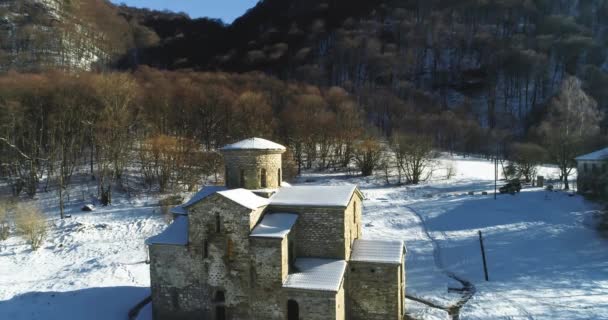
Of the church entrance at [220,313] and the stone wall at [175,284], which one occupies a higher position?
the stone wall at [175,284]

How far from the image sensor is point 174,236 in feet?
48.8

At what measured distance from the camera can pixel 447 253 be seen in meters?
21.9

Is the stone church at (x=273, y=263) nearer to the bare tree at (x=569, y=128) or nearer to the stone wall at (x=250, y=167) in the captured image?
the stone wall at (x=250, y=167)

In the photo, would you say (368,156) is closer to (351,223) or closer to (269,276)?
(351,223)

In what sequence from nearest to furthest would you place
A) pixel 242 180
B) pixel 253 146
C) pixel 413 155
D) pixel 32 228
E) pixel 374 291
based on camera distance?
pixel 374 291
pixel 253 146
pixel 242 180
pixel 32 228
pixel 413 155

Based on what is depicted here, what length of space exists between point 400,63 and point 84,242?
62.5m

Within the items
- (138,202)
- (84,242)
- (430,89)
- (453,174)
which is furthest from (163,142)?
(430,89)

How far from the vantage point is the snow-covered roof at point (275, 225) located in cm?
1336

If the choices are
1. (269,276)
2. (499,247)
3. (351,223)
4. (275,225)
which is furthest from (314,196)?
(499,247)

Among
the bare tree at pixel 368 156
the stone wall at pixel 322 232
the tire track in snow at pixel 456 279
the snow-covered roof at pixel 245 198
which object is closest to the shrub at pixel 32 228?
the snow-covered roof at pixel 245 198

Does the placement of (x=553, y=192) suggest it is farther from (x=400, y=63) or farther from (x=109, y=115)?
(x=400, y=63)

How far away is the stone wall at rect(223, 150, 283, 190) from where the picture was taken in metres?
15.9

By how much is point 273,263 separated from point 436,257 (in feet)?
38.7

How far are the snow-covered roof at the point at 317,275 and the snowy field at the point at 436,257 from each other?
4107 millimetres
